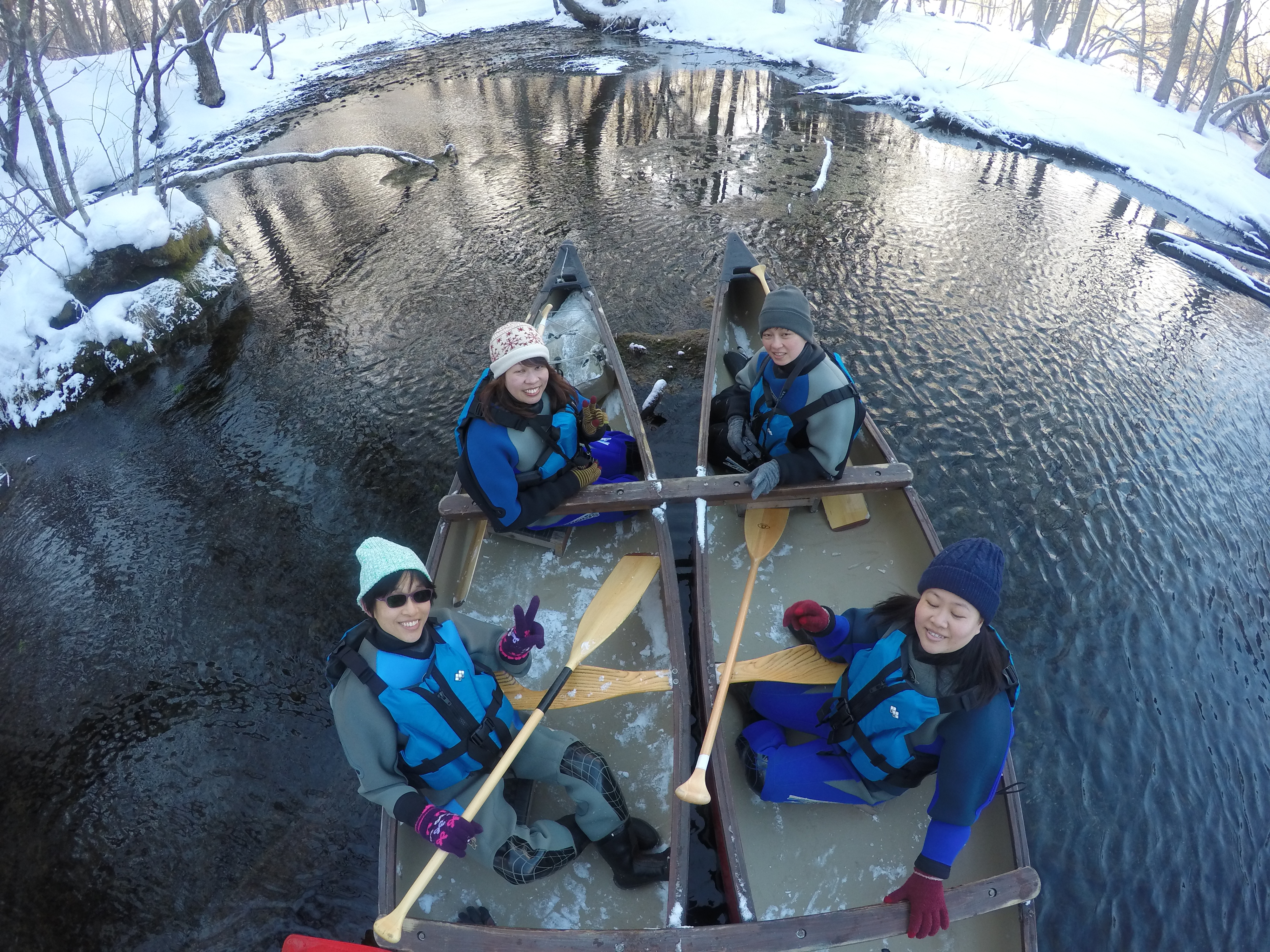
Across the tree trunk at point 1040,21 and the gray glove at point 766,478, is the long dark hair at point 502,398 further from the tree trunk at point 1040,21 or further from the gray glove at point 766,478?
the tree trunk at point 1040,21

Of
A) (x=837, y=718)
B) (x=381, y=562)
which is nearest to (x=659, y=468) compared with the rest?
(x=837, y=718)

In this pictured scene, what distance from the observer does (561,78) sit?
52.0 feet

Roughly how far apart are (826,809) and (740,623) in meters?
0.95

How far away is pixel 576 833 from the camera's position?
2.84 metres

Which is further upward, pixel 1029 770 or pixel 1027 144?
pixel 1027 144

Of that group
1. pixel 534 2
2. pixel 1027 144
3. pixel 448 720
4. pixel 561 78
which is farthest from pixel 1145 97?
pixel 448 720

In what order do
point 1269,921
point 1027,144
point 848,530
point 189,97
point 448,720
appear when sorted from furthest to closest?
point 189,97 → point 1027,144 → point 848,530 → point 1269,921 → point 448,720

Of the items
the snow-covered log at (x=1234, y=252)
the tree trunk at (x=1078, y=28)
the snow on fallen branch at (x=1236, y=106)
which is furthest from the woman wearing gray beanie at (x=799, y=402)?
the tree trunk at (x=1078, y=28)

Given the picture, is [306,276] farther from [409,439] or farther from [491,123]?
[491,123]

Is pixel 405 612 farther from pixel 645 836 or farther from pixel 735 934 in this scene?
pixel 735 934

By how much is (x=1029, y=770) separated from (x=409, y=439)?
5.54 meters

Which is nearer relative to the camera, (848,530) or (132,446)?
(848,530)

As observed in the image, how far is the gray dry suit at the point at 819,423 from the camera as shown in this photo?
3.79 meters

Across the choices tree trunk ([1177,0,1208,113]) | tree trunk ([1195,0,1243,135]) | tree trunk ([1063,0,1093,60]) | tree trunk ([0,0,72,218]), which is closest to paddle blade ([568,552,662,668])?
tree trunk ([0,0,72,218])
